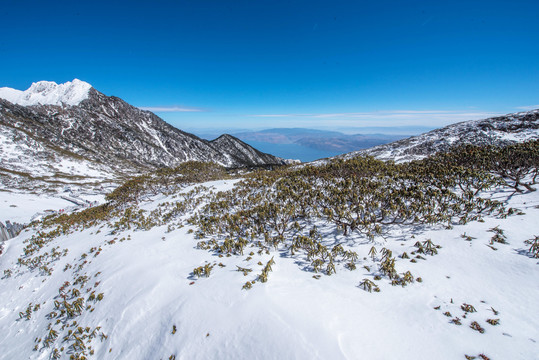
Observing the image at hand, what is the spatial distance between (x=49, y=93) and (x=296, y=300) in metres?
225

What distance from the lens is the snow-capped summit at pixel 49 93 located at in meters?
141

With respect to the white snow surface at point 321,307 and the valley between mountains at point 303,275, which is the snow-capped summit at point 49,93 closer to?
the valley between mountains at point 303,275

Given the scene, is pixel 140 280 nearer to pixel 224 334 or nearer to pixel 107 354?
pixel 107 354

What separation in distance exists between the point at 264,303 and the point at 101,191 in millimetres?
62334

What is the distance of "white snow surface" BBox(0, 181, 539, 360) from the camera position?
5.15 meters

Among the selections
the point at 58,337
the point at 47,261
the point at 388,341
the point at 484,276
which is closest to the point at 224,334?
the point at 388,341

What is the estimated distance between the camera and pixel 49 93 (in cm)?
15075

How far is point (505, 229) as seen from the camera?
348 inches

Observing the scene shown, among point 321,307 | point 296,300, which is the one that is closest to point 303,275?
point 296,300

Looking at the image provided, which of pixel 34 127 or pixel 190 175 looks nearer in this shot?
pixel 190 175

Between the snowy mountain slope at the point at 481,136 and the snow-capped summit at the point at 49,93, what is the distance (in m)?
201

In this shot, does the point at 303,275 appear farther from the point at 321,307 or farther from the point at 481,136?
the point at 481,136

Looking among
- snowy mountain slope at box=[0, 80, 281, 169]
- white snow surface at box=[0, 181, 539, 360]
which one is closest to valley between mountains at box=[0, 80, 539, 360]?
white snow surface at box=[0, 181, 539, 360]

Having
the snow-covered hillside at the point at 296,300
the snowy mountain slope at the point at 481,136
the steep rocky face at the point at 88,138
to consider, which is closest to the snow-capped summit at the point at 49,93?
the steep rocky face at the point at 88,138
